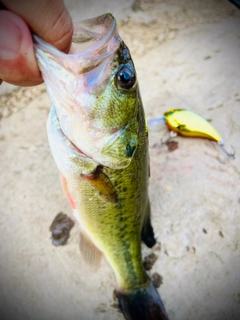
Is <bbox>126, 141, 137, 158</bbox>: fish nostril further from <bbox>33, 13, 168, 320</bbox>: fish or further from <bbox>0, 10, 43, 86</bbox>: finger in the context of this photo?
<bbox>0, 10, 43, 86</bbox>: finger

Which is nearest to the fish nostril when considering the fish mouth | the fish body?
the fish mouth

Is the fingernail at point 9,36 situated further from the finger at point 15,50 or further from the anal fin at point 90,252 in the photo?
the anal fin at point 90,252

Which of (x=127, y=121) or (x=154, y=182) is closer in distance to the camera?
(x=127, y=121)

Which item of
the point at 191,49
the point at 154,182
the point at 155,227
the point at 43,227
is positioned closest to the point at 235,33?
the point at 191,49

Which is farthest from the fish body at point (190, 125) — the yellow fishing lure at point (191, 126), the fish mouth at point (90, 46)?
the fish mouth at point (90, 46)

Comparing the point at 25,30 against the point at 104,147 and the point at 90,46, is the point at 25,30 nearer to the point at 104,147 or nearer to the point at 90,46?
the point at 90,46

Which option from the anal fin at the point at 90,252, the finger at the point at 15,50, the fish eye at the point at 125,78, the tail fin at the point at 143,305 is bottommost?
the tail fin at the point at 143,305

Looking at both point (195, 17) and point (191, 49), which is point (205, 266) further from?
point (195, 17)

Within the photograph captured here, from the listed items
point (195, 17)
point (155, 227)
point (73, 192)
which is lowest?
point (155, 227)

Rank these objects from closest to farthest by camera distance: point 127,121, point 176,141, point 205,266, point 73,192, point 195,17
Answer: point 127,121 < point 73,192 < point 205,266 < point 176,141 < point 195,17
